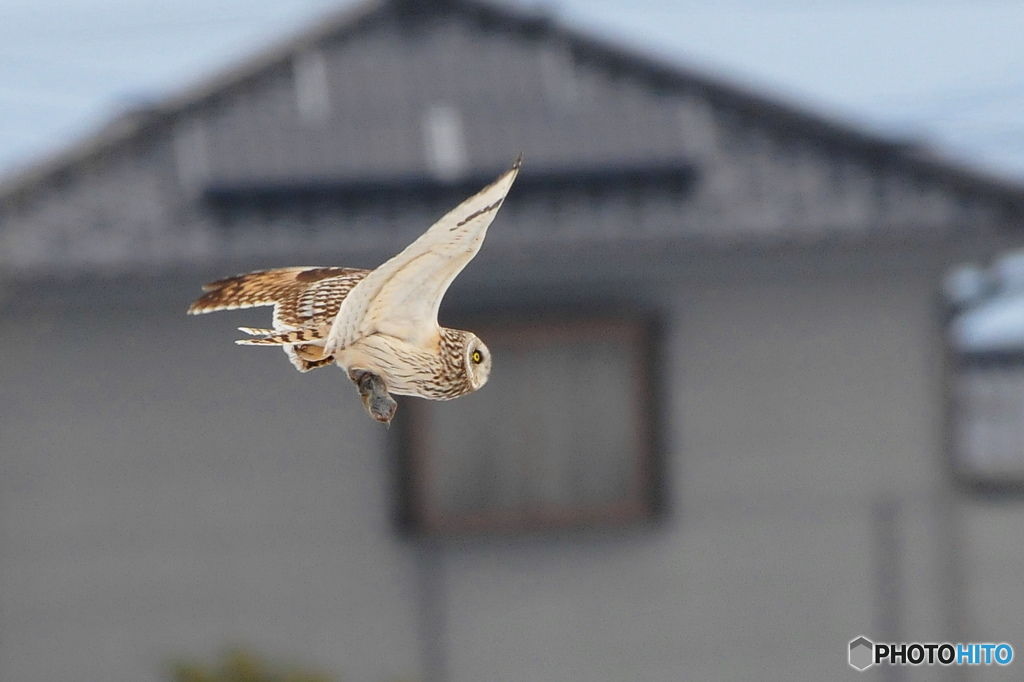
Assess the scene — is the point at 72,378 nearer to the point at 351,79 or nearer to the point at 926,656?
the point at 351,79

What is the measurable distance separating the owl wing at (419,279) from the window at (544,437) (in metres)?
3.70

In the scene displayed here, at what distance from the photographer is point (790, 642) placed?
6609 millimetres

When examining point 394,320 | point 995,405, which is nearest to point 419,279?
point 394,320

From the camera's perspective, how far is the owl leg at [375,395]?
102 inches

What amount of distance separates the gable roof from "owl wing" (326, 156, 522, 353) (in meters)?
4.42

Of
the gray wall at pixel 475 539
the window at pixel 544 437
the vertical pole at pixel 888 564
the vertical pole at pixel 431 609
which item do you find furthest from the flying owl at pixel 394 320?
the vertical pole at pixel 888 564

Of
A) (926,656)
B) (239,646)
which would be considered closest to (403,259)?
(239,646)

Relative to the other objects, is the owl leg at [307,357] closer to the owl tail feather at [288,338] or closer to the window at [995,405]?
the owl tail feather at [288,338]

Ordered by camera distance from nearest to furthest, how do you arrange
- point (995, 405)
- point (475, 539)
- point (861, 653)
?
point (475, 539) < point (861, 653) < point (995, 405)

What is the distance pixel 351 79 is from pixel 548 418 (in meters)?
2.12

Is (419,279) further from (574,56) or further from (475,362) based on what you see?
(574,56)

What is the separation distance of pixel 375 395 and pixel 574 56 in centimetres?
519

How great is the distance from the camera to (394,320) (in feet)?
8.11

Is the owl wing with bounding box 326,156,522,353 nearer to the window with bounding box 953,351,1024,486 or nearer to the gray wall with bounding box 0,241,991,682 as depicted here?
the gray wall with bounding box 0,241,991,682
